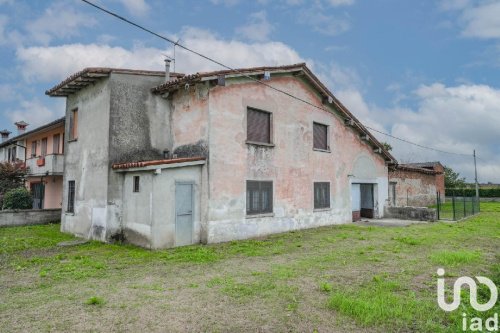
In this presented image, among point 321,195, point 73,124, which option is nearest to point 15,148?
point 73,124

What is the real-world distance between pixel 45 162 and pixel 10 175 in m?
4.12

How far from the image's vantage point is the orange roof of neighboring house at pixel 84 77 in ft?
39.7

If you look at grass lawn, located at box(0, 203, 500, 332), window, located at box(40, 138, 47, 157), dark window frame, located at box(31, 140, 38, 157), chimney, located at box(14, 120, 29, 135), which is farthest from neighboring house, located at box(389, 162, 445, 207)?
chimney, located at box(14, 120, 29, 135)

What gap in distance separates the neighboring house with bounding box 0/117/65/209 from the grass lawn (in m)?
6.76

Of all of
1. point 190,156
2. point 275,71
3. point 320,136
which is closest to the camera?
point 190,156

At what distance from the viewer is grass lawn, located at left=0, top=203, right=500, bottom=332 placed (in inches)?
194

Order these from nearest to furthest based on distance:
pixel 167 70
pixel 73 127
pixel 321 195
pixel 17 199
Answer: pixel 167 70, pixel 73 127, pixel 321 195, pixel 17 199

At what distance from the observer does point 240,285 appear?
21.8 ft

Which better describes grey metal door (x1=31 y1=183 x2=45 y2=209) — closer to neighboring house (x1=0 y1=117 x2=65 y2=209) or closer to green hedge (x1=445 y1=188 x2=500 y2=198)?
neighboring house (x1=0 y1=117 x2=65 y2=209)

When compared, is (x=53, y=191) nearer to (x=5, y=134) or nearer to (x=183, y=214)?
(x=183, y=214)

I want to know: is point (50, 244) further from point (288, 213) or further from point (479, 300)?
point (479, 300)

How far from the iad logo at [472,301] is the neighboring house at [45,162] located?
17555 mm

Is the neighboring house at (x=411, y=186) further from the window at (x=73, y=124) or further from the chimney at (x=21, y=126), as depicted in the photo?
the chimney at (x=21, y=126)

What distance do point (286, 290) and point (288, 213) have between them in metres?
8.13
